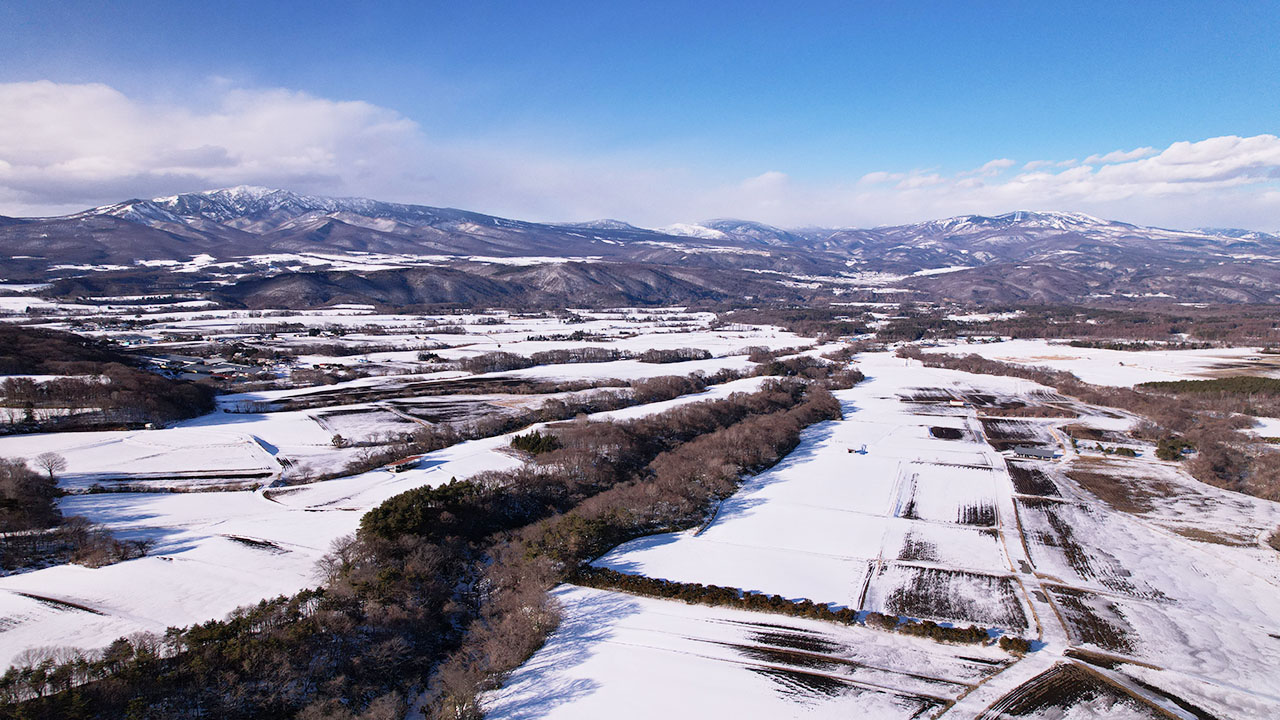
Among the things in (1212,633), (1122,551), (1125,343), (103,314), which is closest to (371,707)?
(1212,633)

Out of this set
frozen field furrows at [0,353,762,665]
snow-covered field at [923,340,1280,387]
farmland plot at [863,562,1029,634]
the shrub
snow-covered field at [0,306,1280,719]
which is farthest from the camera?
snow-covered field at [923,340,1280,387]

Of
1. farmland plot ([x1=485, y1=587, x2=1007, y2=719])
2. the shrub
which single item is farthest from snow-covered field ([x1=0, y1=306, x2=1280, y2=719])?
the shrub

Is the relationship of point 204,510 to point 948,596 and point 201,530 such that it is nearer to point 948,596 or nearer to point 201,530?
point 201,530

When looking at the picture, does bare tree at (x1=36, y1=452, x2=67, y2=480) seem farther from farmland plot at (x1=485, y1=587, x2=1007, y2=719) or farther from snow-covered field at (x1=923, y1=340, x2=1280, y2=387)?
snow-covered field at (x1=923, y1=340, x2=1280, y2=387)

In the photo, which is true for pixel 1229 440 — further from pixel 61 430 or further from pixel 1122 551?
pixel 61 430

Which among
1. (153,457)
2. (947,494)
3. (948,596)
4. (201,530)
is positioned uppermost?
(153,457)

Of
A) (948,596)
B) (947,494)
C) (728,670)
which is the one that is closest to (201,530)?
(728,670)
